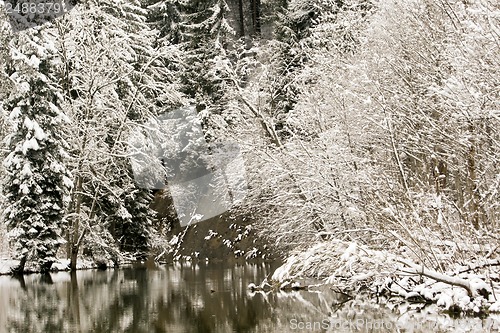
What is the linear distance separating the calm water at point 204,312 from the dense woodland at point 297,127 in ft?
2.56

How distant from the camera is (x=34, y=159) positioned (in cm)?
2516

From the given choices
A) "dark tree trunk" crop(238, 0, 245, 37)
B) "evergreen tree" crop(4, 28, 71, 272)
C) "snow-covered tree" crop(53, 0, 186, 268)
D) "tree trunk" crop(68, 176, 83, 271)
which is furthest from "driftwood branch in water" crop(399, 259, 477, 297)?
"dark tree trunk" crop(238, 0, 245, 37)

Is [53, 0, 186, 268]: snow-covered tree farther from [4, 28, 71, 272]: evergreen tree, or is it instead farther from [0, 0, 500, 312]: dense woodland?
[4, 28, 71, 272]: evergreen tree

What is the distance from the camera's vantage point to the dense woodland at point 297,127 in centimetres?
1190

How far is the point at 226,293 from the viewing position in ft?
48.7

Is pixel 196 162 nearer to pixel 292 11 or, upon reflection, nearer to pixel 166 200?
pixel 166 200

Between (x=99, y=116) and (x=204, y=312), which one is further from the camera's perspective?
(x=99, y=116)

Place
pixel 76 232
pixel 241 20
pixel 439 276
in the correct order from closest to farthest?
1. pixel 439 276
2. pixel 76 232
3. pixel 241 20

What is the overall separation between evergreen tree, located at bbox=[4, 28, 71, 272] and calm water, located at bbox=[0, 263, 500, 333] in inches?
302

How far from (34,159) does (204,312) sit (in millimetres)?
15720

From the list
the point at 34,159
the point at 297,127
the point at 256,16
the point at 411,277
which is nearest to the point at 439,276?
the point at 411,277

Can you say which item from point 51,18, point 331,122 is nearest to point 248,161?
point 331,122

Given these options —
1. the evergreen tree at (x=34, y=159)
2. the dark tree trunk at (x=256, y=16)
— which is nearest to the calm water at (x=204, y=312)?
the evergreen tree at (x=34, y=159)

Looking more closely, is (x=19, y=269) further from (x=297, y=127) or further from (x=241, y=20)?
(x=241, y=20)
